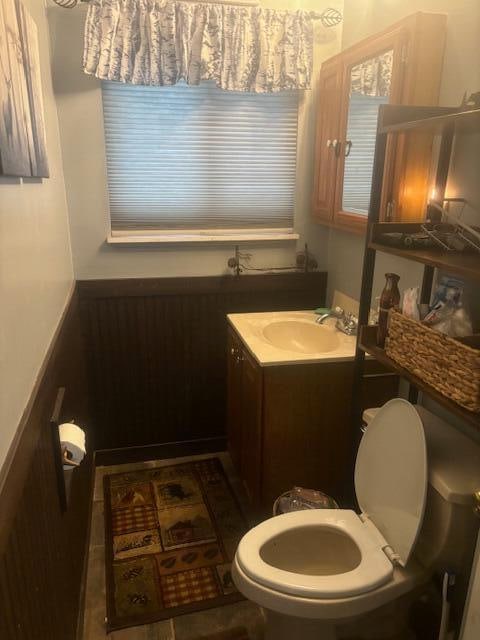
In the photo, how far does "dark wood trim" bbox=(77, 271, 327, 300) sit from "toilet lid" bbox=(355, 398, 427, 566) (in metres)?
1.17

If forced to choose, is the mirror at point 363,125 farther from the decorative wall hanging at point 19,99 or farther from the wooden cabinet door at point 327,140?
the decorative wall hanging at point 19,99

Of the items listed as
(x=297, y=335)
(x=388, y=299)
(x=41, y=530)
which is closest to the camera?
(x=41, y=530)

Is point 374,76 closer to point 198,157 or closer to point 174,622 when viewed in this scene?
point 198,157

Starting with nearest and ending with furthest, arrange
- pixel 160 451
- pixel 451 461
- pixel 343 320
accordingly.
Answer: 1. pixel 451 461
2. pixel 343 320
3. pixel 160 451

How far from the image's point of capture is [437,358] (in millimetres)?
1208

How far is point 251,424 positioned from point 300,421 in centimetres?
23

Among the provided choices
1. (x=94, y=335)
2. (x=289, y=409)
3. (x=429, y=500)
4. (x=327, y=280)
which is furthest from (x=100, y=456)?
(x=429, y=500)

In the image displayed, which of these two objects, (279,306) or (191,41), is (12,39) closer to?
(191,41)

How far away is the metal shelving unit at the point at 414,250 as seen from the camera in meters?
1.16

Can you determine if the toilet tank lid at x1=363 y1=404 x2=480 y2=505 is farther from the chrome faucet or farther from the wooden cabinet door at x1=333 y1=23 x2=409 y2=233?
the wooden cabinet door at x1=333 y1=23 x2=409 y2=233

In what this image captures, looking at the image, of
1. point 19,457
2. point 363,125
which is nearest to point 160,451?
point 19,457

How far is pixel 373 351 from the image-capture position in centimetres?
154

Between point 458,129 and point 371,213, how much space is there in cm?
35

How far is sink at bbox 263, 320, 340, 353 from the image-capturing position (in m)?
2.20
